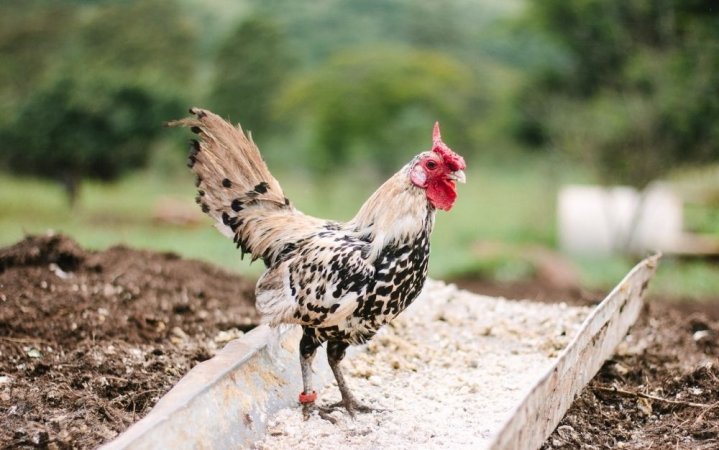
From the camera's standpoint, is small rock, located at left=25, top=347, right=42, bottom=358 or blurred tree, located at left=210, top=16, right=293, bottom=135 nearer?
small rock, located at left=25, top=347, right=42, bottom=358

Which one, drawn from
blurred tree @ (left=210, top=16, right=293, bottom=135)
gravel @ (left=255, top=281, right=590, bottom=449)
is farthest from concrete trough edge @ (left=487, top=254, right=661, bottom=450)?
blurred tree @ (left=210, top=16, right=293, bottom=135)

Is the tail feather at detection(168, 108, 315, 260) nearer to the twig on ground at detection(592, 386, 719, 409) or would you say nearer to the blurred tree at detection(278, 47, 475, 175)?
the twig on ground at detection(592, 386, 719, 409)

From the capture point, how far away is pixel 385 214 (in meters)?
3.50

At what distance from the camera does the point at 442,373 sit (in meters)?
4.29

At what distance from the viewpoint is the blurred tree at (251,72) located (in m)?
10.2

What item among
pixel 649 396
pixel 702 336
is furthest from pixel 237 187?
pixel 702 336

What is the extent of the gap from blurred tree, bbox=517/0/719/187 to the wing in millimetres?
7036

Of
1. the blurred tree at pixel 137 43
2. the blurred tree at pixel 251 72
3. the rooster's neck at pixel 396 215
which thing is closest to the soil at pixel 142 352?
the rooster's neck at pixel 396 215

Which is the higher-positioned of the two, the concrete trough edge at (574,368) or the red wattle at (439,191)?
the red wattle at (439,191)

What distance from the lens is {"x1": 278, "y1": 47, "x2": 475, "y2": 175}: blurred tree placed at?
414 inches

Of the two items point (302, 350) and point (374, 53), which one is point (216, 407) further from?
point (374, 53)

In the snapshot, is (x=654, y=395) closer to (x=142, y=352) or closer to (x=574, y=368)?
(x=574, y=368)

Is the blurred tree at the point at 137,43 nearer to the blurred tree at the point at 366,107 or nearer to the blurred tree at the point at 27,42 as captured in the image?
the blurred tree at the point at 27,42

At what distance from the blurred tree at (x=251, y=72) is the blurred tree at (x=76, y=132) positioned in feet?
4.73
